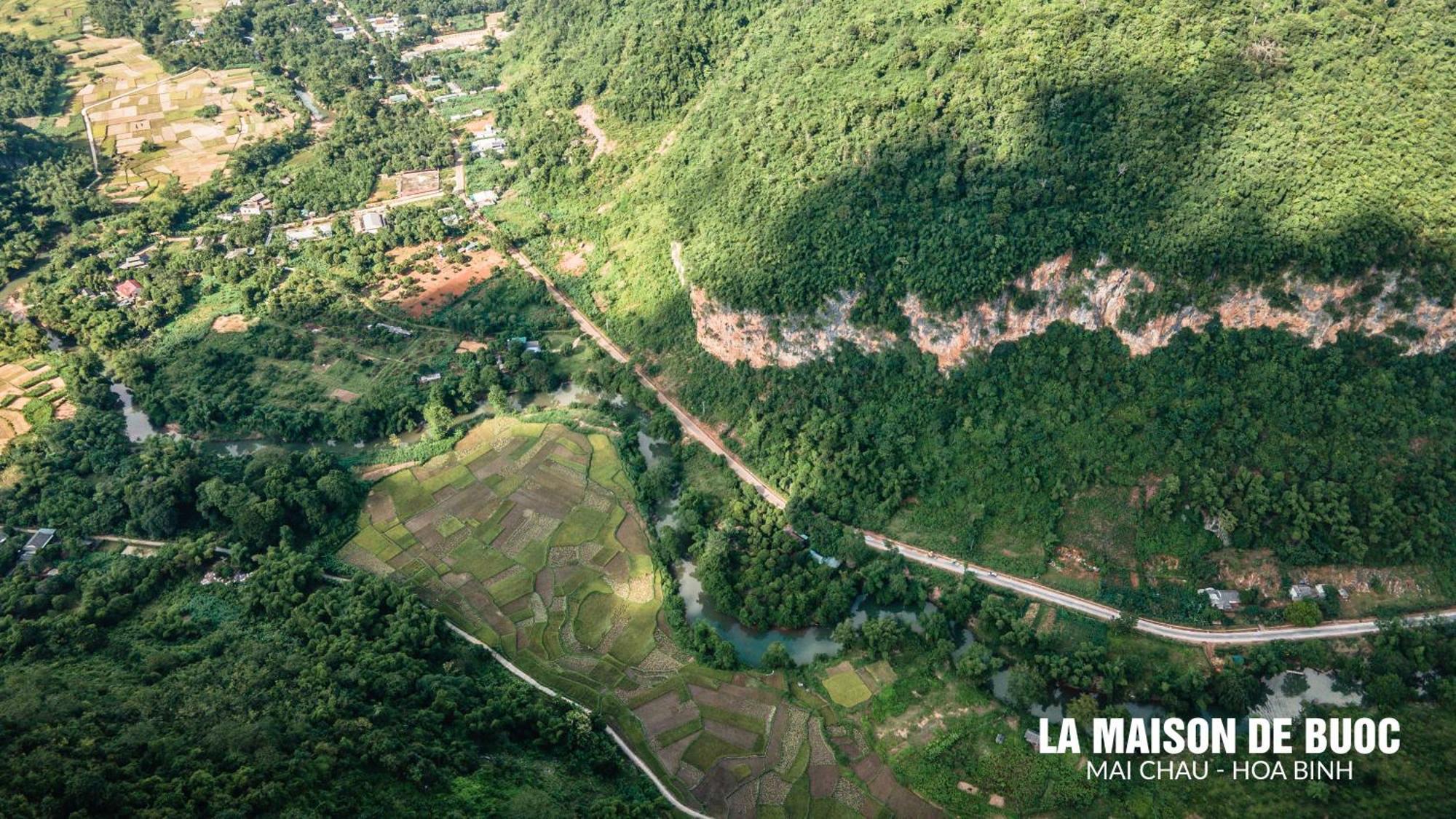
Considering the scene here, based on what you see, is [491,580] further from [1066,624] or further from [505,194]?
[505,194]

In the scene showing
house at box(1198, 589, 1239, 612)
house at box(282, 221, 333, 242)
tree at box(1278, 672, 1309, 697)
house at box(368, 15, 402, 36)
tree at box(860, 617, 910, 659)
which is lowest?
tree at box(860, 617, 910, 659)

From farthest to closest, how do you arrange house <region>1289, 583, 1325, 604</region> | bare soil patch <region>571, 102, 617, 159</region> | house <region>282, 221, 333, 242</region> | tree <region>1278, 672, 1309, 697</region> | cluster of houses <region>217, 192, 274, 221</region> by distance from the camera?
cluster of houses <region>217, 192, 274, 221</region>, house <region>282, 221, 333, 242</region>, bare soil patch <region>571, 102, 617, 159</region>, house <region>1289, 583, 1325, 604</region>, tree <region>1278, 672, 1309, 697</region>

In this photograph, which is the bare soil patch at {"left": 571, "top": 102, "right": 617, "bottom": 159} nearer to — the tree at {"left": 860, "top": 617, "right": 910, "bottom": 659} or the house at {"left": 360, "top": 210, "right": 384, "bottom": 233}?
the house at {"left": 360, "top": 210, "right": 384, "bottom": 233}

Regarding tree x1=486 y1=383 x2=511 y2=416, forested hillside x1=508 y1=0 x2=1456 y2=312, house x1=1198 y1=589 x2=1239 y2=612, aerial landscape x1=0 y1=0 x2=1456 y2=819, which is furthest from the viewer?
tree x1=486 y1=383 x2=511 y2=416

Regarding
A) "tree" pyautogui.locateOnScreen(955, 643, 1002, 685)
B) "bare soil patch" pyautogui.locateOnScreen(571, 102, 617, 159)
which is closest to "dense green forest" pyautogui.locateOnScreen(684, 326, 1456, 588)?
"tree" pyautogui.locateOnScreen(955, 643, 1002, 685)

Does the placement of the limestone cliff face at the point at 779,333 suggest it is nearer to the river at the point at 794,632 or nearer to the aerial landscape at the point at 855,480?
the aerial landscape at the point at 855,480

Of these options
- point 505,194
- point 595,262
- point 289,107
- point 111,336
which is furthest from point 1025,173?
point 289,107
